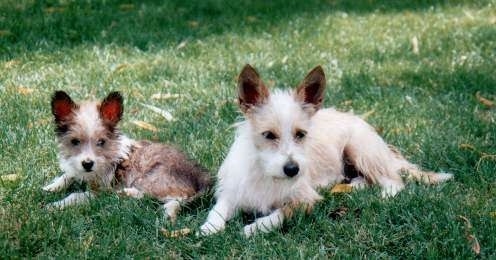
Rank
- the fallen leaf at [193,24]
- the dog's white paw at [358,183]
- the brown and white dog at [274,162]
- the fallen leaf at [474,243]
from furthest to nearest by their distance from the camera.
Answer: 1. the fallen leaf at [193,24]
2. the dog's white paw at [358,183]
3. the brown and white dog at [274,162]
4. the fallen leaf at [474,243]

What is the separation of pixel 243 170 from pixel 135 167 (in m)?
0.88

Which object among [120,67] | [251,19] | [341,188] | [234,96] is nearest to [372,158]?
[341,188]

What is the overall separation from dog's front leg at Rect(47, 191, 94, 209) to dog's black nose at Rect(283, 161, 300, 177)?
1.43 metres

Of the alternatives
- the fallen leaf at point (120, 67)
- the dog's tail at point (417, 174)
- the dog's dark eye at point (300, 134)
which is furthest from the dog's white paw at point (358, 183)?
the fallen leaf at point (120, 67)

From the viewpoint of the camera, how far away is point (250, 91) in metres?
4.81

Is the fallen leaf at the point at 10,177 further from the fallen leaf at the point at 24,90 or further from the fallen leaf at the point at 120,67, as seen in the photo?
the fallen leaf at the point at 120,67

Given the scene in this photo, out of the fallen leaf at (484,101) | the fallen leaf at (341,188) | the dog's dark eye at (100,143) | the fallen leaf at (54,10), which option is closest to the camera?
the dog's dark eye at (100,143)

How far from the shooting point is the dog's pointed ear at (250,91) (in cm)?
471

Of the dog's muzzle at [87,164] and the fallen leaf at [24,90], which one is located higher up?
the dog's muzzle at [87,164]

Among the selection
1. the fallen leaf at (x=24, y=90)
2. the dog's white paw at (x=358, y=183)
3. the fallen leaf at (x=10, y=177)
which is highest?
the fallen leaf at (x=24, y=90)

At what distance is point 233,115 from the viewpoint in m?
6.99

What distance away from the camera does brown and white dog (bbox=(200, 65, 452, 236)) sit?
461 cm

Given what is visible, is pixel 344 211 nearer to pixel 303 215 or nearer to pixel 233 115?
pixel 303 215

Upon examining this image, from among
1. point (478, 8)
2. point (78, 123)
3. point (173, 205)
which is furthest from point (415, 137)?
point (478, 8)
